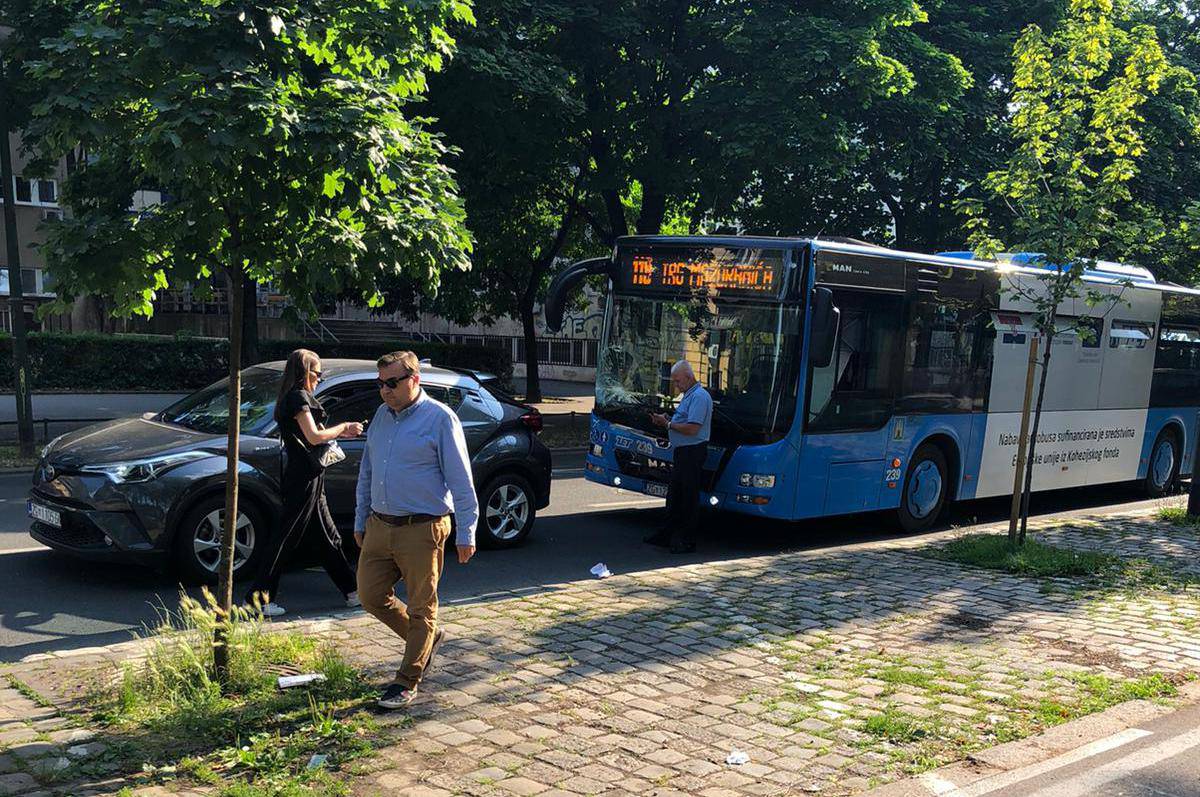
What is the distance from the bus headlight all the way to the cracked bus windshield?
0.33m

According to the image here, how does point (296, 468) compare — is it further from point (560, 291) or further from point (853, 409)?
point (853, 409)

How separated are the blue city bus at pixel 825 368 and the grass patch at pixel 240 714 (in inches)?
212

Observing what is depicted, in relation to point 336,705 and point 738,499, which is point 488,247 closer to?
point 738,499

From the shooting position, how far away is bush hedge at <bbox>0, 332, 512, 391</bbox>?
2573 centimetres

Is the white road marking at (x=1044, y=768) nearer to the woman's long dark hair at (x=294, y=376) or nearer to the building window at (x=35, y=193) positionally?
the woman's long dark hair at (x=294, y=376)

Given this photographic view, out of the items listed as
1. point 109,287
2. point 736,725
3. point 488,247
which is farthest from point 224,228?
point 488,247

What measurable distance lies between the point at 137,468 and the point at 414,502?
10.3 ft

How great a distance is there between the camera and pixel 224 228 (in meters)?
5.62

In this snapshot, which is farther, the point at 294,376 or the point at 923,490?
the point at 923,490

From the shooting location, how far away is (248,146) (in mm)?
4961

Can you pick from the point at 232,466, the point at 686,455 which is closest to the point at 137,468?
the point at 232,466

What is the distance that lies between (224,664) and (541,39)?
14.8 meters

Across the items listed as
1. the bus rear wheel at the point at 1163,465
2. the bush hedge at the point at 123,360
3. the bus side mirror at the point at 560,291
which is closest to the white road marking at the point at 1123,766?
the bus side mirror at the point at 560,291

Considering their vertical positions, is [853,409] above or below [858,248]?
below
